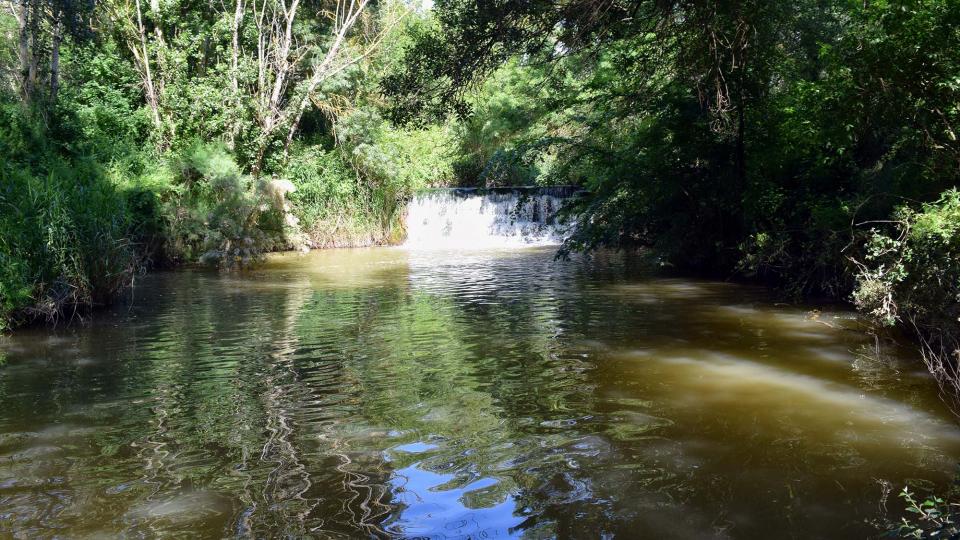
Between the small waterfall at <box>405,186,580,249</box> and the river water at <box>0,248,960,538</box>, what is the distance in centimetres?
1458

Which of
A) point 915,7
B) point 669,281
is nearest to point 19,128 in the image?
point 669,281

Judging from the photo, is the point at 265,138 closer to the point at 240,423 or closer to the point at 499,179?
the point at 499,179

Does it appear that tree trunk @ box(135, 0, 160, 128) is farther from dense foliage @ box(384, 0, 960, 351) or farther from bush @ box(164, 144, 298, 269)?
dense foliage @ box(384, 0, 960, 351)

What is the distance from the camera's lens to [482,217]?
2598cm

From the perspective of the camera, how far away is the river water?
4105 millimetres

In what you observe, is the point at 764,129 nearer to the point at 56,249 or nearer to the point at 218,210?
the point at 56,249

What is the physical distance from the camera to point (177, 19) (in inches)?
880

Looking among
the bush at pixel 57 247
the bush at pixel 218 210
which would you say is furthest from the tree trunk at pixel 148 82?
the bush at pixel 57 247

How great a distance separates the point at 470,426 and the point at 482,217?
2057 cm

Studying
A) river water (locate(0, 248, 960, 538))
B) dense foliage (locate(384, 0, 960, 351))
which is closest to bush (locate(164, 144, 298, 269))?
dense foliage (locate(384, 0, 960, 351))

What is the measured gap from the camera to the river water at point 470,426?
4.11 metres

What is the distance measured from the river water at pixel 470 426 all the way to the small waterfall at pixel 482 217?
14.6 meters

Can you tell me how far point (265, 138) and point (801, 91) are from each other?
16668 millimetres

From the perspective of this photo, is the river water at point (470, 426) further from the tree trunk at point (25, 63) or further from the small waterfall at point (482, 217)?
the small waterfall at point (482, 217)
